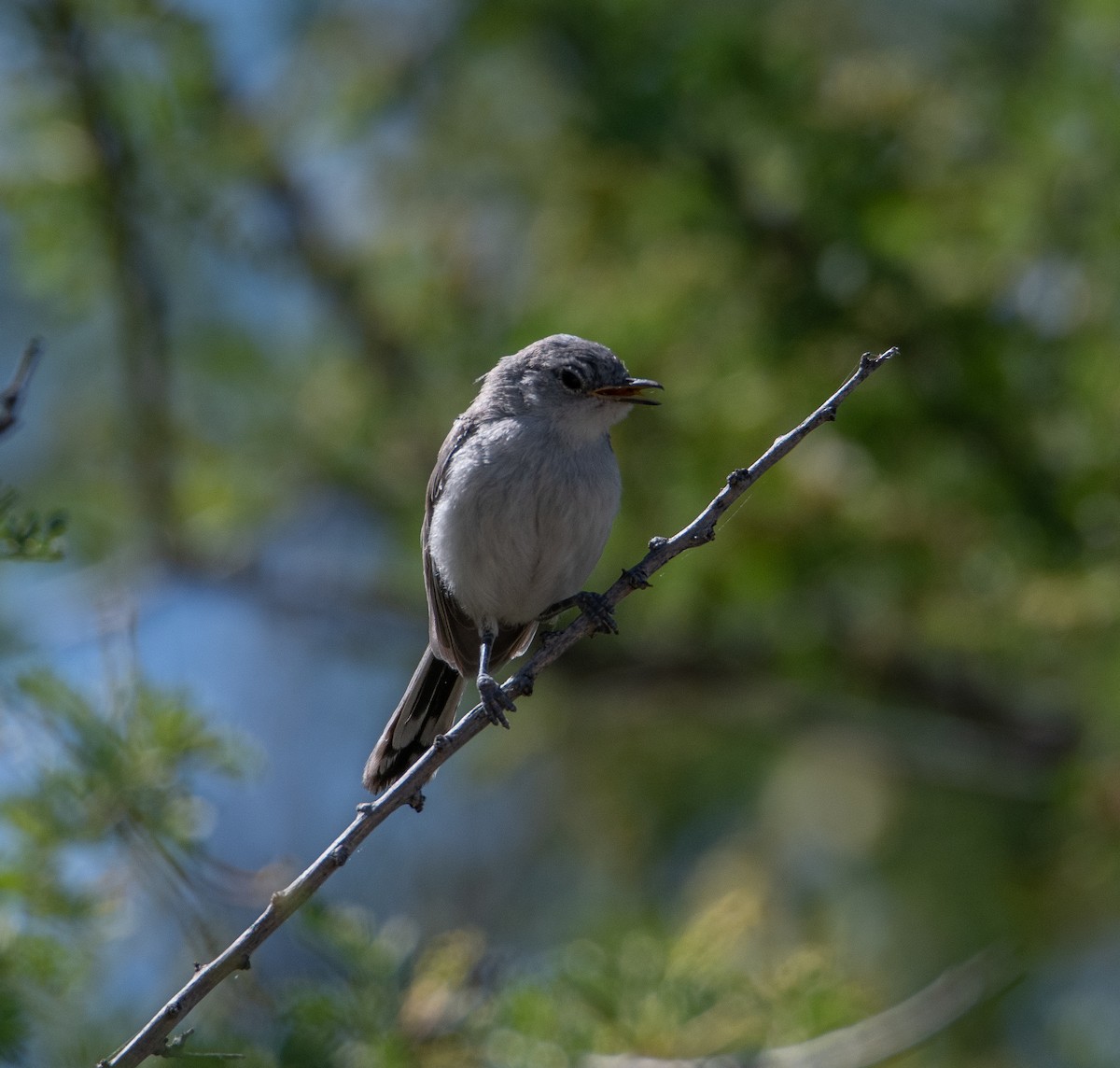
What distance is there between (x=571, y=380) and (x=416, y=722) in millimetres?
1092

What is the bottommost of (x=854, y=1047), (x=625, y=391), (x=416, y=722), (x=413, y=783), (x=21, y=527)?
(x=854, y=1047)

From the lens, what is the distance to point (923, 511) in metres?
4.76

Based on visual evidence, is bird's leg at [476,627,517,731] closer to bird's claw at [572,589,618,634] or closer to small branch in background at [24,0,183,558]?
bird's claw at [572,589,618,634]

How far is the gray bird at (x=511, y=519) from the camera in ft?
11.5

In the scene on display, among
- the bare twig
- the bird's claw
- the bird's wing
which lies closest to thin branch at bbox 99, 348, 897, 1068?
the bird's claw

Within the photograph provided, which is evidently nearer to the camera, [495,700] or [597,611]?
[597,611]

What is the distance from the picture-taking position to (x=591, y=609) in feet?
10.6

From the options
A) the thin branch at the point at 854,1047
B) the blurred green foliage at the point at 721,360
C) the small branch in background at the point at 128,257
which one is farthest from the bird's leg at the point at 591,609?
the small branch in background at the point at 128,257

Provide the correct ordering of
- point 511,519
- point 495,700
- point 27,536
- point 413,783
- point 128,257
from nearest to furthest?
point 27,536 < point 413,783 < point 495,700 < point 511,519 < point 128,257

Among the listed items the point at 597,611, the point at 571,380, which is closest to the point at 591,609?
the point at 597,611

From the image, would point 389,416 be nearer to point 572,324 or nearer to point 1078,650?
point 572,324

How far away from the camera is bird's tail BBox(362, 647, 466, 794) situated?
333 centimetres

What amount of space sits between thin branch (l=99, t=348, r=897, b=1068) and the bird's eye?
1092mm

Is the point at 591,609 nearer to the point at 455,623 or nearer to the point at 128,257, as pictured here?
the point at 455,623
